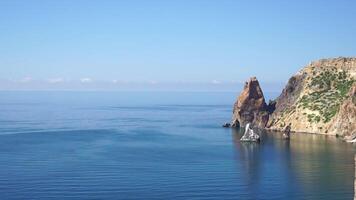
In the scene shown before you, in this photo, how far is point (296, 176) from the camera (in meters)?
134

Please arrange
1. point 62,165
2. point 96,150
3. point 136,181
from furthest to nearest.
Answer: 1. point 96,150
2. point 62,165
3. point 136,181

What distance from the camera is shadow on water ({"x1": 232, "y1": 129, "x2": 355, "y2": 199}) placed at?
116675 mm

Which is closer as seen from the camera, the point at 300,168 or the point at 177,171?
the point at 177,171

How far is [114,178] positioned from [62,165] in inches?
971

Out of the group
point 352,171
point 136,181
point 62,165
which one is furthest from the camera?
point 62,165

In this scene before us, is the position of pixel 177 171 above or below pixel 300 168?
above

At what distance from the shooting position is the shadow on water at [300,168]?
11668 cm

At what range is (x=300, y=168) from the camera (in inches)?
5758

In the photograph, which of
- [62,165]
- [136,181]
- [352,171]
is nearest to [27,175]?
[62,165]

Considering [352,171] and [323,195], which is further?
[352,171]

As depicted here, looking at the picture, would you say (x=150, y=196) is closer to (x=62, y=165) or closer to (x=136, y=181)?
(x=136, y=181)

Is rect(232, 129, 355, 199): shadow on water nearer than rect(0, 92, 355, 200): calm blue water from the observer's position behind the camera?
No

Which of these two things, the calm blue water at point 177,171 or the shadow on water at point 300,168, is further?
the shadow on water at point 300,168

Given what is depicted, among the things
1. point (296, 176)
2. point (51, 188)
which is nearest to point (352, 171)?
point (296, 176)
